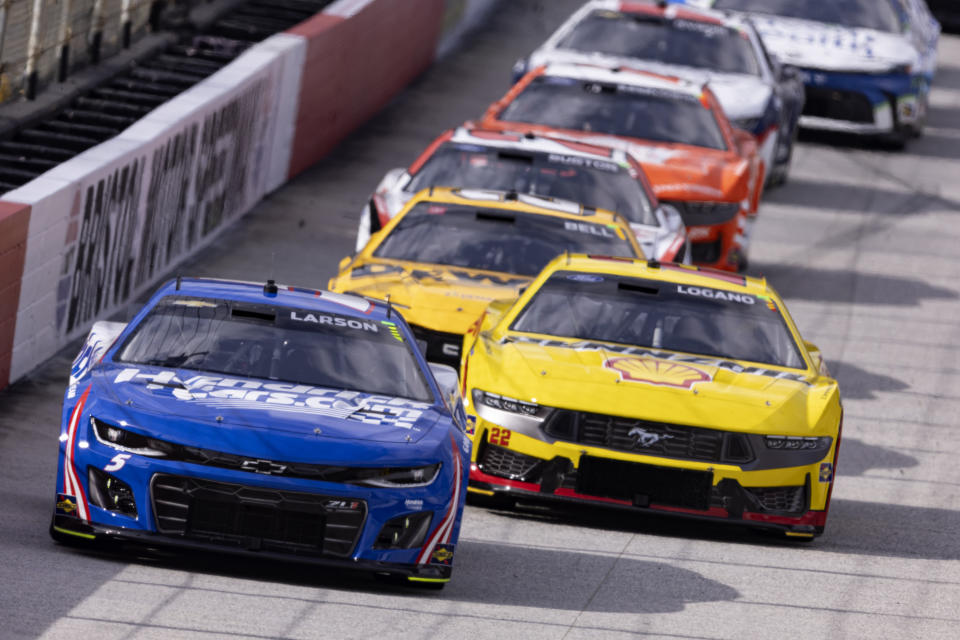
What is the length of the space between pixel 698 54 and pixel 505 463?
11.4m

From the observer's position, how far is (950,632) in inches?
347

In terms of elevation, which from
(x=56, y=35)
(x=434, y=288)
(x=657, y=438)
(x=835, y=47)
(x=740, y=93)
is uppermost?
(x=657, y=438)

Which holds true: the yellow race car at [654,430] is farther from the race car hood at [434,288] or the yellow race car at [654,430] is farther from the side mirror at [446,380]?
the race car hood at [434,288]

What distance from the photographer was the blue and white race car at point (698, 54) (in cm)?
2022

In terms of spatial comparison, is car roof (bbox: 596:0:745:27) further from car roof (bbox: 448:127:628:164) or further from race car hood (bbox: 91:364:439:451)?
race car hood (bbox: 91:364:439:451)

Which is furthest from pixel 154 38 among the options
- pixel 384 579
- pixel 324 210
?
pixel 384 579

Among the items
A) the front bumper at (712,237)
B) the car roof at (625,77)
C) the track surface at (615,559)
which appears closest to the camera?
the track surface at (615,559)

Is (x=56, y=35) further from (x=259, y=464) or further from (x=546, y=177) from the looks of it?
(x=259, y=464)

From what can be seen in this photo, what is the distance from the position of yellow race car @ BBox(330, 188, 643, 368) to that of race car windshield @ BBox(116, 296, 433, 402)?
8.90 feet

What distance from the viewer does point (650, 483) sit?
10.2 m

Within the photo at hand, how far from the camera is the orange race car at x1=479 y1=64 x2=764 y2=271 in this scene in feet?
56.0

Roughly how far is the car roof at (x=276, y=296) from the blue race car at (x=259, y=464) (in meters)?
0.52

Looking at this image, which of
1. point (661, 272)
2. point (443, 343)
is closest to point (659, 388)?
point (661, 272)

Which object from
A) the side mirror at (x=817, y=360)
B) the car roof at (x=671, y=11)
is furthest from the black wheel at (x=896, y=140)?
the side mirror at (x=817, y=360)
